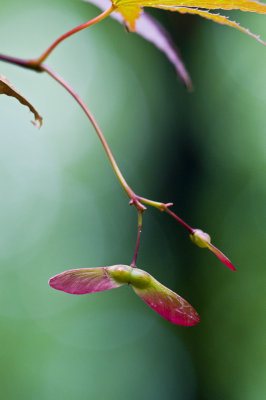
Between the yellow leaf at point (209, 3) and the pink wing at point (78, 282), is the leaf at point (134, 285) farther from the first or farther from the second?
the yellow leaf at point (209, 3)

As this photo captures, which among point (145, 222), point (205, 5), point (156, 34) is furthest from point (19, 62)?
point (145, 222)

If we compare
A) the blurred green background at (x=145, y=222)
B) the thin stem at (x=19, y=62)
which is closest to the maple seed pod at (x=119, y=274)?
the thin stem at (x=19, y=62)

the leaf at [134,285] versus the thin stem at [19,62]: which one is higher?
the thin stem at [19,62]

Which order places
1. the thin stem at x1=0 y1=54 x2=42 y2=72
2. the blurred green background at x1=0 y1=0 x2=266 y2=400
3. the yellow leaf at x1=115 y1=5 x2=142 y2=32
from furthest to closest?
the blurred green background at x1=0 y1=0 x2=266 y2=400
the yellow leaf at x1=115 y1=5 x2=142 y2=32
the thin stem at x1=0 y1=54 x2=42 y2=72

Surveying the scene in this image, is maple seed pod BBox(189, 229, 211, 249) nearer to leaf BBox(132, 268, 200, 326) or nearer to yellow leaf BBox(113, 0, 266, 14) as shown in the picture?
leaf BBox(132, 268, 200, 326)

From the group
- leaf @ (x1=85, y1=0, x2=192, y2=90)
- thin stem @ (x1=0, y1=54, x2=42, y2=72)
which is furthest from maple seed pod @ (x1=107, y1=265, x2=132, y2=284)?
leaf @ (x1=85, y1=0, x2=192, y2=90)

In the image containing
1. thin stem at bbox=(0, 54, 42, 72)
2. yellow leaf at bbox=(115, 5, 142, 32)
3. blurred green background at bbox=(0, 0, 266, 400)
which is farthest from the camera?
blurred green background at bbox=(0, 0, 266, 400)

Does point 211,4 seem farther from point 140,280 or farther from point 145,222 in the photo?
point 145,222
